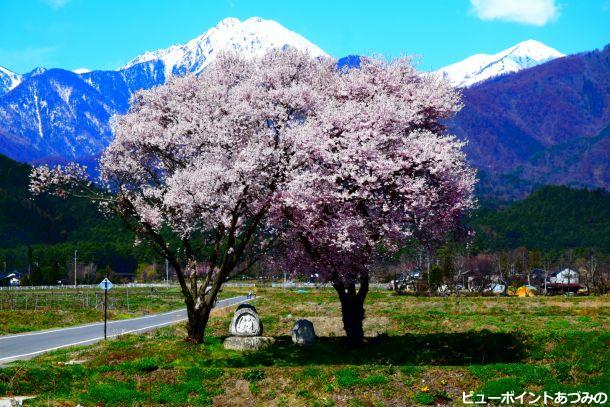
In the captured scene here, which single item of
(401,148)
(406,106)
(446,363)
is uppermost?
(406,106)

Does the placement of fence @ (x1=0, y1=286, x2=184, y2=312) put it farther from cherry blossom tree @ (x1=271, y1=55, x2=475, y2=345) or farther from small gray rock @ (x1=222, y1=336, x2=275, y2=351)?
cherry blossom tree @ (x1=271, y1=55, x2=475, y2=345)

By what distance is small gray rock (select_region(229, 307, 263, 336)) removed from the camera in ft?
104

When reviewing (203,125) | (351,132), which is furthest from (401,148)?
(203,125)

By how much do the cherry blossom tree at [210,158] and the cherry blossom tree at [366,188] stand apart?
1274mm

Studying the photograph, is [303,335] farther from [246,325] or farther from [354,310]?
[354,310]

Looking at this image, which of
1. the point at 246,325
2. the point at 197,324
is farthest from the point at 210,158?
the point at 246,325

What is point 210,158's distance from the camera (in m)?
28.0

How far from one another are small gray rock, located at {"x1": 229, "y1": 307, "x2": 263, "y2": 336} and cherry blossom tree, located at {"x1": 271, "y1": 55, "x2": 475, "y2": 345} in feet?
13.6

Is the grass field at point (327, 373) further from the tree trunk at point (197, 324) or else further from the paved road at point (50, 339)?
the paved road at point (50, 339)

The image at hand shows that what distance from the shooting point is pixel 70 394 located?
20.6 meters

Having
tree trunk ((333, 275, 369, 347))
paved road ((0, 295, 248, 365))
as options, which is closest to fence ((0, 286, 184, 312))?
paved road ((0, 295, 248, 365))

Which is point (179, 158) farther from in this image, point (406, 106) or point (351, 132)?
point (406, 106)

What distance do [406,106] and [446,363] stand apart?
37.2ft

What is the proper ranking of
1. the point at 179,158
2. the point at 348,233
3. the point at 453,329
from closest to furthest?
the point at 348,233 < the point at 179,158 < the point at 453,329
